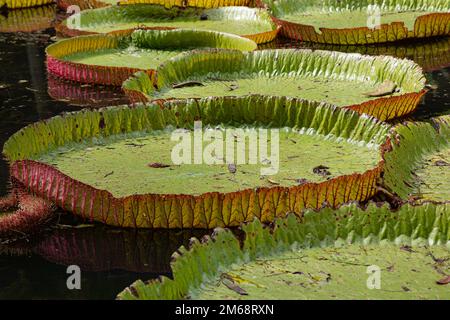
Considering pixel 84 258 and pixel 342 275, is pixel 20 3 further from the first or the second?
pixel 342 275

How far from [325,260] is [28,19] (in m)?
5.61

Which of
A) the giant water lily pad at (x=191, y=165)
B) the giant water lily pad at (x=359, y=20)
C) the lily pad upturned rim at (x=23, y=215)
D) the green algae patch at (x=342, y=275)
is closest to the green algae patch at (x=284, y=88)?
the giant water lily pad at (x=191, y=165)

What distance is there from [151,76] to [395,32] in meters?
2.12

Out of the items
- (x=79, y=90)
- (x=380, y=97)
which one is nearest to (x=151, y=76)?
(x=79, y=90)

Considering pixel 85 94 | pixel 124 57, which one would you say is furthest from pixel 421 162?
pixel 124 57

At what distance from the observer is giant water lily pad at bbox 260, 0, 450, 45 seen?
6480 mm

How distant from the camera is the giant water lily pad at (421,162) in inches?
142

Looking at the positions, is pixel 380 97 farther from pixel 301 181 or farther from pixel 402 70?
pixel 301 181

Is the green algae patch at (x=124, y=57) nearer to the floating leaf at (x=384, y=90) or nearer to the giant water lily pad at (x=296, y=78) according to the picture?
the giant water lily pad at (x=296, y=78)

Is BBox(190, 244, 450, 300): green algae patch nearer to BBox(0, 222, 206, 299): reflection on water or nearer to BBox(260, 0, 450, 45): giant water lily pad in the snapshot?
BBox(0, 222, 206, 299): reflection on water

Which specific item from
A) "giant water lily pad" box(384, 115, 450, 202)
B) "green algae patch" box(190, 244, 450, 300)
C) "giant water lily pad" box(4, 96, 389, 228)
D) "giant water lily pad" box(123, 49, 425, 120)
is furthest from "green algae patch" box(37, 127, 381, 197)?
"green algae patch" box(190, 244, 450, 300)

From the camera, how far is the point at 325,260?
2.96 metres

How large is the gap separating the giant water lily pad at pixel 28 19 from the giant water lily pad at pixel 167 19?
1.80 ft

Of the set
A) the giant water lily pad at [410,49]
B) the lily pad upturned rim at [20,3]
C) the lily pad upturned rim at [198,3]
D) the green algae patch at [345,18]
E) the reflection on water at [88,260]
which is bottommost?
the reflection on water at [88,260]
